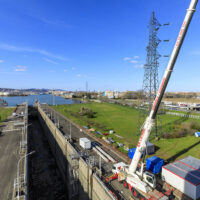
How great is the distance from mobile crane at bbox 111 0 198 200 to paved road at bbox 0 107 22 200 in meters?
16.8

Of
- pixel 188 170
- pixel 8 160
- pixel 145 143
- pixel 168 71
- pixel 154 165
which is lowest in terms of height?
pixel 8 160

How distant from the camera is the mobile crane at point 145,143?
12040mm

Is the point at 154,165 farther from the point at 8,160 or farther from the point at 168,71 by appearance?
the point at 8,160

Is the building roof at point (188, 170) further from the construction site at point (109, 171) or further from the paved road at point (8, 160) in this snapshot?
the paved road at point (8, 160)

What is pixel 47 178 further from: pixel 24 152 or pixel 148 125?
pixel 148 125

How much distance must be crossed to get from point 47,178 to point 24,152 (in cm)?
978

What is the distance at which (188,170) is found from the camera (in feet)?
59.6

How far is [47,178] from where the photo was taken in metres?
32.8

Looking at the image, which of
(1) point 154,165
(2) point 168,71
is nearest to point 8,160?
(1) point 154,165

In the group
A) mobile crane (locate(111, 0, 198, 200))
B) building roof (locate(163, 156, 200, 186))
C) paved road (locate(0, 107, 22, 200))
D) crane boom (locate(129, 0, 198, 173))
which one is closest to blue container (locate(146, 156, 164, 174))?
building roof (locate(163, 156, 200, 186))

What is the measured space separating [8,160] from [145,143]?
27526mm

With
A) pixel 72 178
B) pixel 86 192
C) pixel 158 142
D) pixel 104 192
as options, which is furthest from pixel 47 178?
pixel 158 142

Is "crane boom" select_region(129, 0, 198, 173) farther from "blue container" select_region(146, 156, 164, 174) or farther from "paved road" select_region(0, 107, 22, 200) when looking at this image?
Answer: "paved road" select_region(0, 107, 22, 200)

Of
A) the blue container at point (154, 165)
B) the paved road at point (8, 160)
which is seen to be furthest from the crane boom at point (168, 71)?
the paved road at point (8, 160)
